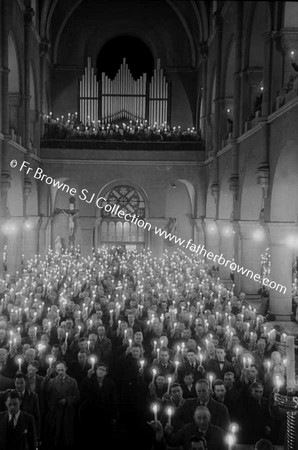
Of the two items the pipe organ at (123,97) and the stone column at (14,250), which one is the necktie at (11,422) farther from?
the pipe organ at (123,97)

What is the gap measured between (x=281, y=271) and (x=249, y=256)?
469 centimetres

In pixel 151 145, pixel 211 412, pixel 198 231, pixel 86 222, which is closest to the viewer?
pixel 211 412

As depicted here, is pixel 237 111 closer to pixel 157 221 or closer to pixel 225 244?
pixel 225 244

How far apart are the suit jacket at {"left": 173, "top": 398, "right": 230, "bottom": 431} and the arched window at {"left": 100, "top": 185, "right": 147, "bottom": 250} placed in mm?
30983

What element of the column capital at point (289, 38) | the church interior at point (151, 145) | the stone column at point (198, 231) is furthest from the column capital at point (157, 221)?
the column capital at point (289, 38)

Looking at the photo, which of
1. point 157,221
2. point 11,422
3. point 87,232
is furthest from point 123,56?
point 11,422

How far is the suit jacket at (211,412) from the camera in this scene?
8211 millimetres

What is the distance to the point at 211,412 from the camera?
8273mm

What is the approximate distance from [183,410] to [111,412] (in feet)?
5.62

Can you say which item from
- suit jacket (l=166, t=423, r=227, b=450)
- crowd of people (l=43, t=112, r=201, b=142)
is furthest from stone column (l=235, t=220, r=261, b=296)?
suit jacket (l=166, t=423, r=227, b=450)

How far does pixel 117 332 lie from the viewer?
1446cm

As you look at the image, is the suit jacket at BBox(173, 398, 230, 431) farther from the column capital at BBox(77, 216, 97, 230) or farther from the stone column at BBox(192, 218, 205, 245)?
the column capital at BBox(77, 216, 97, 230)

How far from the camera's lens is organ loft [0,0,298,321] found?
22.5 meters

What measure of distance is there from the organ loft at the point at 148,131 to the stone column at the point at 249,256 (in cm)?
5
